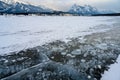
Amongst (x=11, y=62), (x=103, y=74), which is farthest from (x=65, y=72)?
(x=11, y=62)

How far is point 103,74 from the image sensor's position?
4605 millimetres

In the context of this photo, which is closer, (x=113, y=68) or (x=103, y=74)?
(x=103, y=74)

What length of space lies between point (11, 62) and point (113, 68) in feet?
12.1

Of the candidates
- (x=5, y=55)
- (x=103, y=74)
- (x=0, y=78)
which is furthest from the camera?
(x=5, y=55)

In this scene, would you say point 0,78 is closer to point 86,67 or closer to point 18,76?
point 18,76

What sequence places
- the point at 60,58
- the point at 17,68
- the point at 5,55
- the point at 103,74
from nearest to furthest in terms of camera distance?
Result: the point at 103,74
the point at 17,68
the point at 60,58
the point at 5,55

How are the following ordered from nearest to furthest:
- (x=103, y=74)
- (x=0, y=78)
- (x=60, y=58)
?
1. (x=0, y=78)
2. (x=103, y=74)
3. (x=60, y=58)

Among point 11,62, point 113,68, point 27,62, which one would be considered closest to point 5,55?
point 11,62

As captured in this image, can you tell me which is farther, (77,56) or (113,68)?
(77,56)

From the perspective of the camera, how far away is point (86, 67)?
16.8 ft

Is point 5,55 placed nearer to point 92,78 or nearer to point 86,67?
point 86,67

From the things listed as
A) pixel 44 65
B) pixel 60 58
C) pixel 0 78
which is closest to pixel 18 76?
pixel 0 78

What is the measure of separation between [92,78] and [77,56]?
2166 mm

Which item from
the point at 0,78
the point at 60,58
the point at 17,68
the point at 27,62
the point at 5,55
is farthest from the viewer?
the point at 5,55
